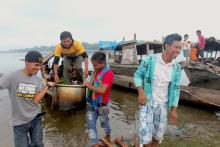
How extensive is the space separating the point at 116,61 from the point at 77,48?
9340 millimetres

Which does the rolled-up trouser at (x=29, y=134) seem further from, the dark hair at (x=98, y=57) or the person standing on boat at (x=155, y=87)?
the person standing on boat at (x=155, y=87)

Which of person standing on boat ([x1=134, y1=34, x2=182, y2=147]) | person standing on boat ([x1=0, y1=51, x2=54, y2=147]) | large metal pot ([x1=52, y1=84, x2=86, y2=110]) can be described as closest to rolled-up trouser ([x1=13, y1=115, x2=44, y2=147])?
person standing on boat ([x1=0, y1=51, x2=54, y2=147])

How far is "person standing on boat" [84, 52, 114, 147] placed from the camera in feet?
14.7

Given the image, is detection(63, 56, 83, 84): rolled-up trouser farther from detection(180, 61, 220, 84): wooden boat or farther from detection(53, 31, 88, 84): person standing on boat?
detection(180, 61, 220, 84): wooden boat

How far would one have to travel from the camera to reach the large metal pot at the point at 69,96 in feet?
21.2

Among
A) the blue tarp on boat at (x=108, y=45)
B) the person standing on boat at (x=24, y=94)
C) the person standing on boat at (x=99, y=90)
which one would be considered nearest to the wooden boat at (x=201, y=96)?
the blue tarp on boat at (x=108, y=45)

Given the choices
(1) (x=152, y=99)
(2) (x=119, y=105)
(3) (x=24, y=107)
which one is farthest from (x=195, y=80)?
(3) (x=24, y=107)

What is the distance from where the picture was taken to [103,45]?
1606 cm

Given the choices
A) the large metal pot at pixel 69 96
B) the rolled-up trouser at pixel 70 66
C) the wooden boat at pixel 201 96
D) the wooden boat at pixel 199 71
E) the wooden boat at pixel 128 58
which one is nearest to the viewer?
the large metal pot at pixel 69 96

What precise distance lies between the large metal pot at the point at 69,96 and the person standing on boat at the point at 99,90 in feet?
5.91

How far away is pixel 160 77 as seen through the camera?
386 centimetres

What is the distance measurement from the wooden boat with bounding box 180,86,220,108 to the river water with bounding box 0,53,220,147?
0.30 m

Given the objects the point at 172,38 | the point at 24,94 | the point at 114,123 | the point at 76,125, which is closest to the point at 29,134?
the point at 24,94

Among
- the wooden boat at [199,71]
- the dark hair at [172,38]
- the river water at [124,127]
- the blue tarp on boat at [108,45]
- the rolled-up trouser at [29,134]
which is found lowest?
the river water at [124,127]
